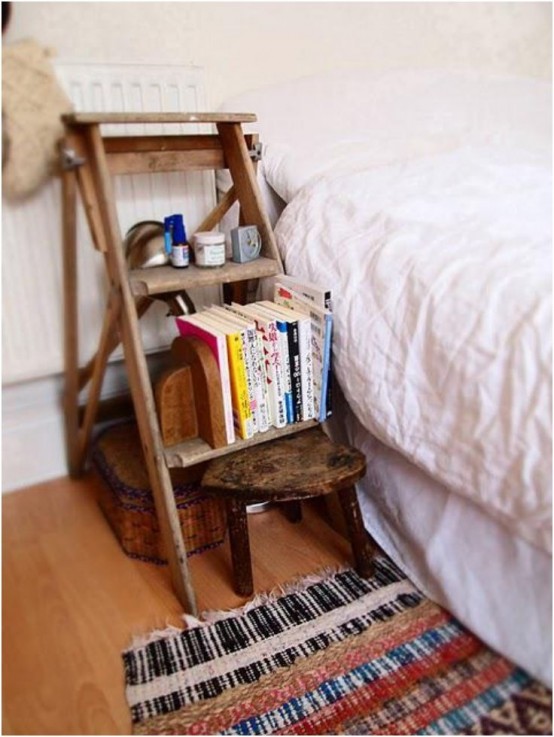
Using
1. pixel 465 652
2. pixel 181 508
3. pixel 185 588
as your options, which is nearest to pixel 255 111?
pixel 181 508

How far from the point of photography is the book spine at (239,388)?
86cm

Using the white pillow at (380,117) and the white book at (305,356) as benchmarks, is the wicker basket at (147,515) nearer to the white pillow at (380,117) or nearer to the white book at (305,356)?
the white book at (305,356)

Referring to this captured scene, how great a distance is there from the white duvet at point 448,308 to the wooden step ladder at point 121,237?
0.11 meters

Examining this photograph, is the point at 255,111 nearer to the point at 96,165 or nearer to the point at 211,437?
the point at 96,165

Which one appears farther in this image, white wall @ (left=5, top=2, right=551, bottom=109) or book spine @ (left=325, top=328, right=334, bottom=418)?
white wall @ (left=5, top=2, right=551, bottom=109)

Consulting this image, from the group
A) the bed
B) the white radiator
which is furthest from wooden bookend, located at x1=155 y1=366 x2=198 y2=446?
the white radiator

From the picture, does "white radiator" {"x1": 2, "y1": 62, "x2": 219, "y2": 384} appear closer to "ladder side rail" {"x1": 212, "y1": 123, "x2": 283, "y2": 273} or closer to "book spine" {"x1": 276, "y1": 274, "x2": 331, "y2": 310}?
"ladder side rail" {"x1": 212, "y1": 123, "x2": 283, "y2": 273}

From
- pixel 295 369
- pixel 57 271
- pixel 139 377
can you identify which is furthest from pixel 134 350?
pixel 57 271

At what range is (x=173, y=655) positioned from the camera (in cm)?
82

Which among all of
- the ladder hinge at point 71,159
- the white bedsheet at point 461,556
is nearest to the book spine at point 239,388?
the white bedsheet at point 461,556

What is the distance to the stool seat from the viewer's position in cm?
84

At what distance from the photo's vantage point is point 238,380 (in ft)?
2.90

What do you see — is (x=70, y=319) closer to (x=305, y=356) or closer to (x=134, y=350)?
(x=134, y=350)

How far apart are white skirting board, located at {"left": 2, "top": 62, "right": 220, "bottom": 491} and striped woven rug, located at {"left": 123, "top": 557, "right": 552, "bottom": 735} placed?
581 mm
